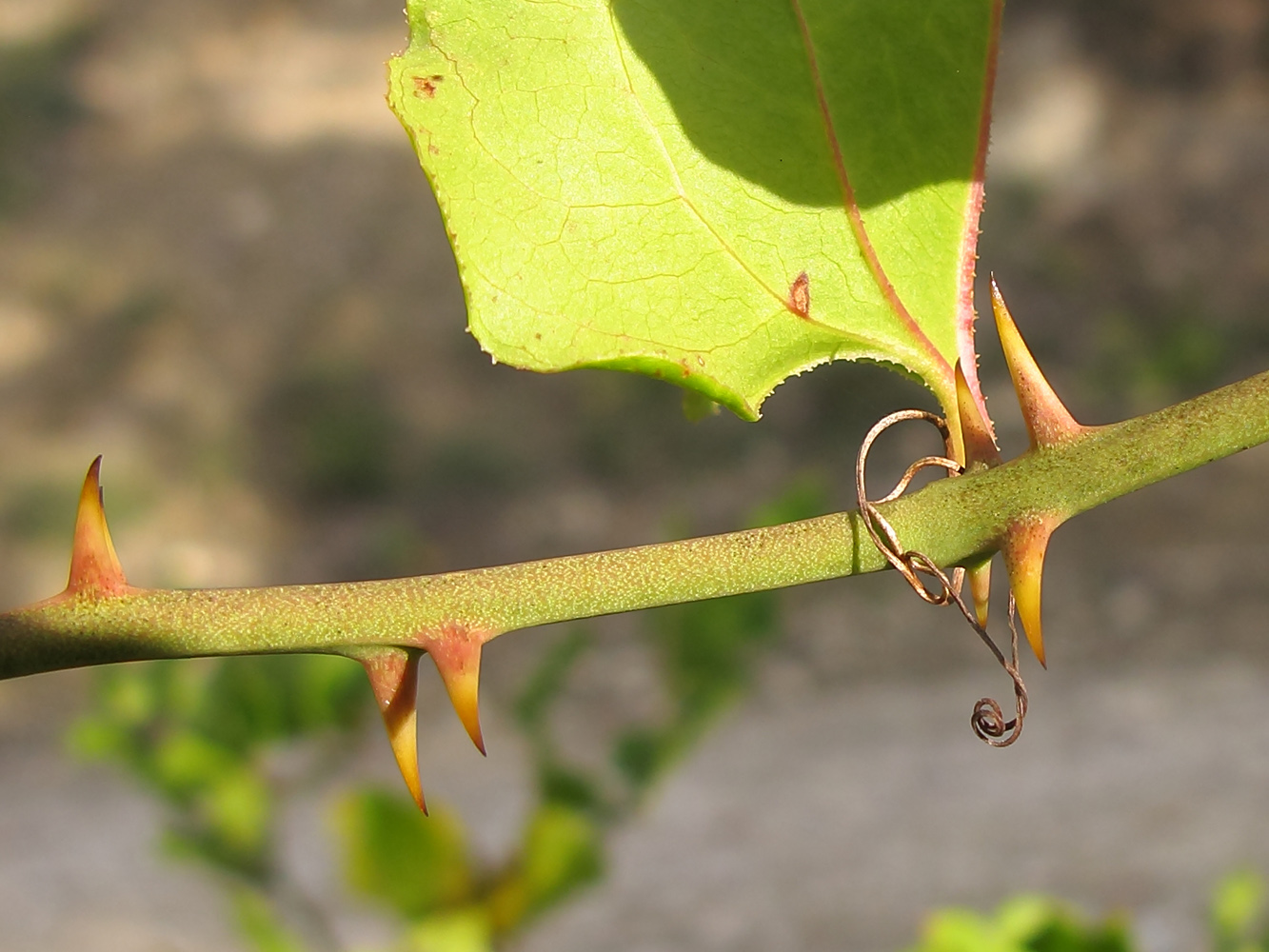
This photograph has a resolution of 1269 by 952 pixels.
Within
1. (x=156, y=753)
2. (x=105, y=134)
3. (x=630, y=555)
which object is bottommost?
(x=105, y=134)

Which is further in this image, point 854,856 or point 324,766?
point 854,856

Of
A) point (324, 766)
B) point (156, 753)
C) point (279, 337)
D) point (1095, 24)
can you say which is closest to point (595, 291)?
point (156, 753)

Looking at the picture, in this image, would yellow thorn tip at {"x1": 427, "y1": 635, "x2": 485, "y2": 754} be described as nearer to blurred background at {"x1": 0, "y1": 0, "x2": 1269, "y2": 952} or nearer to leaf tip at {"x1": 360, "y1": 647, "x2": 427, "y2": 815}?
leaf tip at {"x1": 360, "y1": 647, "x2": 427, "y2": 815}

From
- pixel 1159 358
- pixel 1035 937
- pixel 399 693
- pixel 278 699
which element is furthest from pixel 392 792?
pixel 1159 358

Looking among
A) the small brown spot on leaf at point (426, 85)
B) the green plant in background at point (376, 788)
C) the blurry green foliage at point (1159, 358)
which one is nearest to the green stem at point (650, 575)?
the small brown spot on leaf at point (426, 85)

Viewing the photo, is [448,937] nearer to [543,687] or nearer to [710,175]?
[543,687]

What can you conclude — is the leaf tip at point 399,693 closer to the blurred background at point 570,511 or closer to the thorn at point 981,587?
the thorn at point 981,587

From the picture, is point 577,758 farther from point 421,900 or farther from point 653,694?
point 421,900
